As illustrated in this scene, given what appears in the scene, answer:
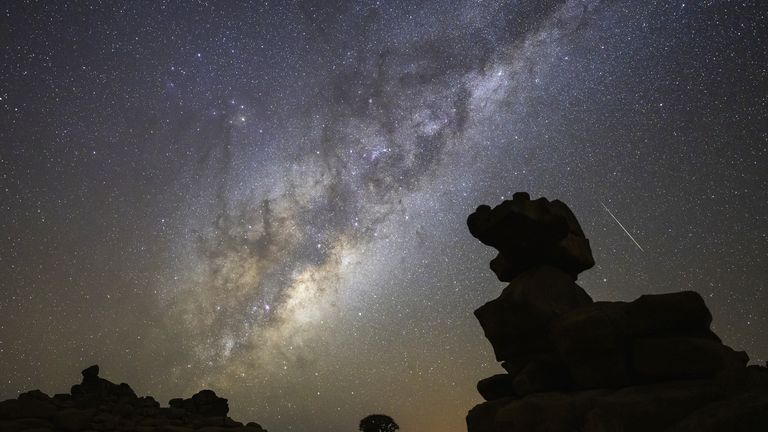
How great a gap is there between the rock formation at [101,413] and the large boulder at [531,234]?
9448 mm

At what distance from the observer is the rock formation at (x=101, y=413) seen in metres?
10.9

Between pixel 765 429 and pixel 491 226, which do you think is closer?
pixel 765 429

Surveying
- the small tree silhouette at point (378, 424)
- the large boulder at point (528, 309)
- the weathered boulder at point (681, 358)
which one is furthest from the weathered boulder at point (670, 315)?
the small tree silhouette at point (378, 424)

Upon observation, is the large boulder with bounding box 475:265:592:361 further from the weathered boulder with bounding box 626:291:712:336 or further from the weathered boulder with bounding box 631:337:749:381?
the weathered boulder with bounding box 631:337:749:381

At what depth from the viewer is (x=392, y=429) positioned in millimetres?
35062

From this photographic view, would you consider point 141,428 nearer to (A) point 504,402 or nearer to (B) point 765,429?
(A) point 504,402

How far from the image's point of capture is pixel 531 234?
490 inches

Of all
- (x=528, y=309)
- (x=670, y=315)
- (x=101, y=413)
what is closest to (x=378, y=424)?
(x=101, y=413)

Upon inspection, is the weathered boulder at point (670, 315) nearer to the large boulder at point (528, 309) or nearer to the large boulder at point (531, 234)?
the large boulder at point (528, 309)

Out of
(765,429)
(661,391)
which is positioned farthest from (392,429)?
(765,429)

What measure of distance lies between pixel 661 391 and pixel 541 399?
92.8 inches

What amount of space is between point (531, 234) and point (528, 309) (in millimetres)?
2306

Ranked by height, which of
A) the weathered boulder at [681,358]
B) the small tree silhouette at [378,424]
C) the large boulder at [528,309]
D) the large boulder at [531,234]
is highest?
the large boulder at [531,234]

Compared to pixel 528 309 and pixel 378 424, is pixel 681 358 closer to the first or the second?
pixel 528 309
